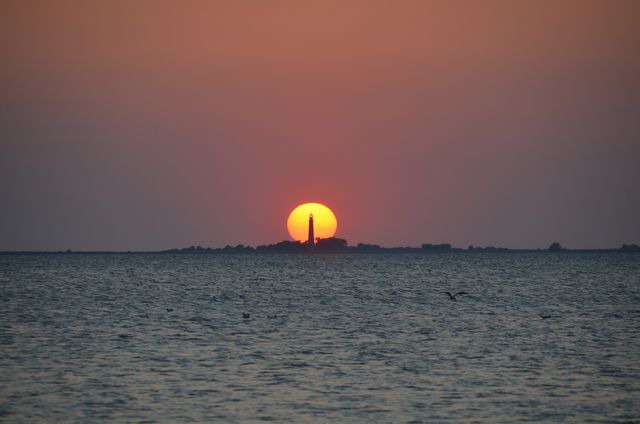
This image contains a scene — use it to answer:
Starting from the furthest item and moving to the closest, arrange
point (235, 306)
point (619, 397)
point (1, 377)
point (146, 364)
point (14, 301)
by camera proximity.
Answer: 1. point (14, 301)
2. point (235, 306)
3. point (146, 364)
4. point (1, 377)
5. point (619, 397)

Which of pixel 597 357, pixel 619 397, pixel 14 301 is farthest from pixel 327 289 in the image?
pixel 619 397

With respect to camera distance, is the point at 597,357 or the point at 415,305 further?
the point at 415,305

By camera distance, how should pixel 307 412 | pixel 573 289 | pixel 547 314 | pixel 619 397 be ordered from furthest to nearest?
pixel 573 289
pixel 547 314
pixel 619 397
pixel 307 412

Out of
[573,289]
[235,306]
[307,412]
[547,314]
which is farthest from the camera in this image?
[573,289]

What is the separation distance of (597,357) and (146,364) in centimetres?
1987

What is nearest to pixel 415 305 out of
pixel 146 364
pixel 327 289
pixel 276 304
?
pixel 276 304

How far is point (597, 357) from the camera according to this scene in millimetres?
43875

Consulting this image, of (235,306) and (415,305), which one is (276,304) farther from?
(415,305)

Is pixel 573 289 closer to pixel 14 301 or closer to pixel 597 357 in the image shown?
pixel 14 301

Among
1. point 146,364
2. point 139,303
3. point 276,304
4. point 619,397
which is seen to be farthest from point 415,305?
point 619,397

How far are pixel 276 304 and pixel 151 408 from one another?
51442 millimetres

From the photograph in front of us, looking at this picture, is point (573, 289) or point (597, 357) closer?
point (597, 357)

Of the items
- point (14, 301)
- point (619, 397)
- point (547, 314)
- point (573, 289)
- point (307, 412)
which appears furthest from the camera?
point (573, 289)

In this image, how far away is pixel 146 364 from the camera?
41.3 m
